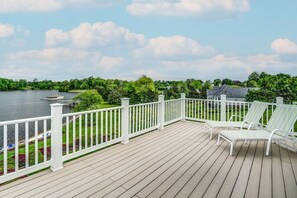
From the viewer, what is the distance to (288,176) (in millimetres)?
3084

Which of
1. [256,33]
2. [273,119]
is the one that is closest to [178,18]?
[256,33]

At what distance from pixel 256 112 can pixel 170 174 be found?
3.32 m

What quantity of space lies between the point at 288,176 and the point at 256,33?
1359 cm

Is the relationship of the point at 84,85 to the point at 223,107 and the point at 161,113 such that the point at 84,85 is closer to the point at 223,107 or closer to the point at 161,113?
the point at 161,113

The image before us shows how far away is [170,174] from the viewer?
10.3ft

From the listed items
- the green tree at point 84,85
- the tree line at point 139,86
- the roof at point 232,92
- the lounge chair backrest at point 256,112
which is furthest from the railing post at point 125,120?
the roof at point 232,92

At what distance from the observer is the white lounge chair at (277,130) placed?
398 cm

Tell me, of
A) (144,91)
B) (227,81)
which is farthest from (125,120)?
(227,81)

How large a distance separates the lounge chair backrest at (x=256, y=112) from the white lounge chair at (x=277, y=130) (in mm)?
473

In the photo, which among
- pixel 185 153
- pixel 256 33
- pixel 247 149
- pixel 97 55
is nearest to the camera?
pixel 185 153

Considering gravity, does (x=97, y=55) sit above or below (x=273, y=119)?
above

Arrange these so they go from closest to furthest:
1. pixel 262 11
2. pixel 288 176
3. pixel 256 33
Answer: pixel 288 176 → pixel 262 11 → pixel 256 33

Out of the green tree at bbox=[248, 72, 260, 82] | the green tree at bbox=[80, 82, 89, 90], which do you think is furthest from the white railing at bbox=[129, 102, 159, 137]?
the green tree at bbox=[248, 72, 260, 82]

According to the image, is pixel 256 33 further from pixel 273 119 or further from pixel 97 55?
pixel 97 55
